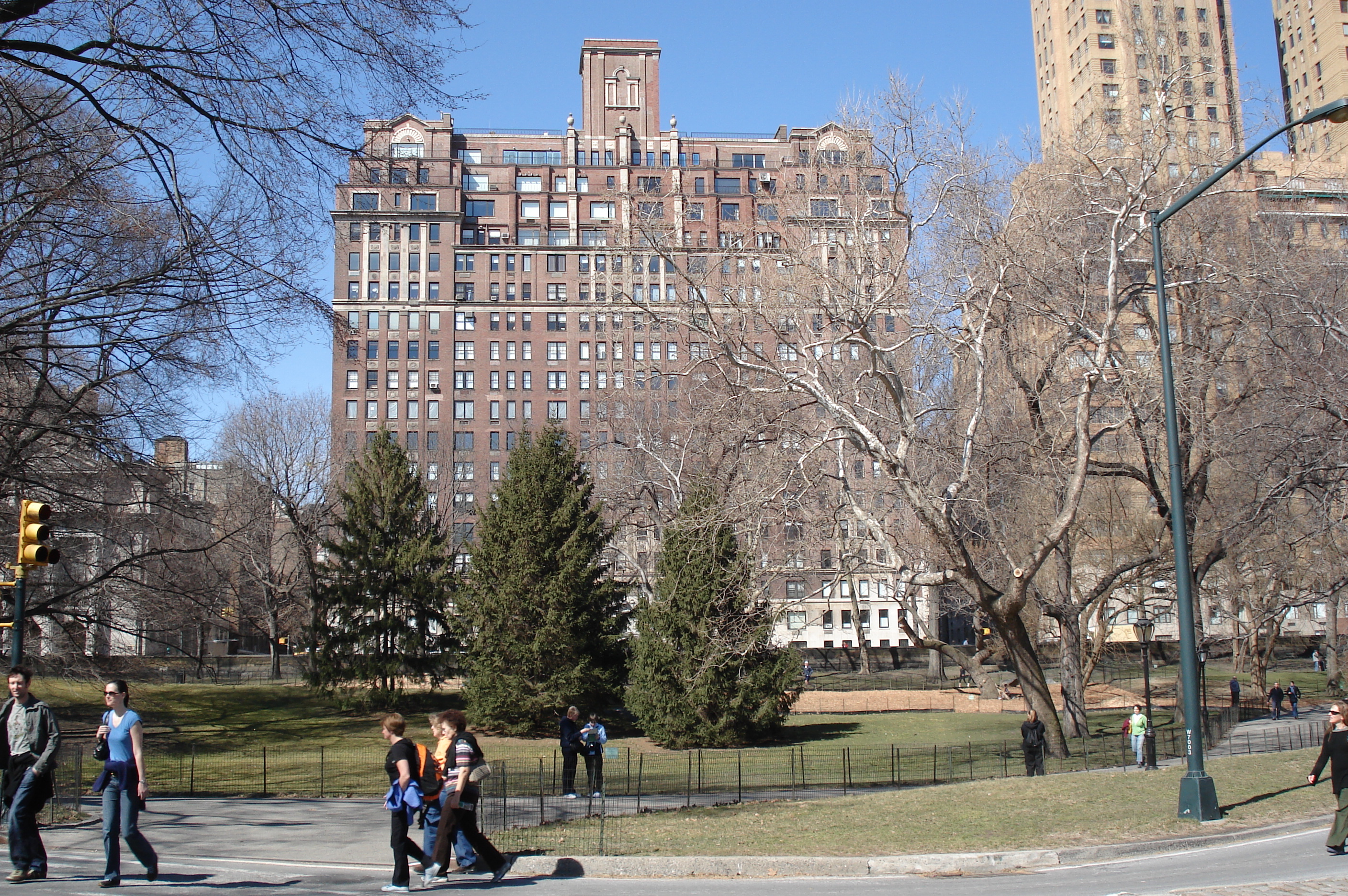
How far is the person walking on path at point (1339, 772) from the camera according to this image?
443 inches

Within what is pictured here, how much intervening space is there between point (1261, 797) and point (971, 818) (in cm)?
501

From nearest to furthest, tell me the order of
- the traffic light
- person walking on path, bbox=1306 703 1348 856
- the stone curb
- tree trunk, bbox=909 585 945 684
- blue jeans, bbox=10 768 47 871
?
blue jeans, bbox=10 768 47 871 → the stone curb → person walking on path, bbox=1306 703 1348 856 → the traffic light → tree trunk, bbox=909 585 945 684

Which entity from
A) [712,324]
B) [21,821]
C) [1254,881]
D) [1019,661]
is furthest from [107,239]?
[1019,661]

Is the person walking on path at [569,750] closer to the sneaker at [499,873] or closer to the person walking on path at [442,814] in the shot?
the person walking on path at [442,814]

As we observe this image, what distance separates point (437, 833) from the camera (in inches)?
397

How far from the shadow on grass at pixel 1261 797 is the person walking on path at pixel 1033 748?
556 cm

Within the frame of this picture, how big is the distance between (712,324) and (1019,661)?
31.8 feet

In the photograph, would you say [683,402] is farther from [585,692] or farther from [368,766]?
[368,766]

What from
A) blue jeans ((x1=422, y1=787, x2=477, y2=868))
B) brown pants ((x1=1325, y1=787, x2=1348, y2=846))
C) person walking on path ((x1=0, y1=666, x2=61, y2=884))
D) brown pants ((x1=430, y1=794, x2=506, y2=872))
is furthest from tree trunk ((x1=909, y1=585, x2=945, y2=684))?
person walking on path ((x1=0, y1=666, x2=61, y2=884))

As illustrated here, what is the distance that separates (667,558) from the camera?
104ft

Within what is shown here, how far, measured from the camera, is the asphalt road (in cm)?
995

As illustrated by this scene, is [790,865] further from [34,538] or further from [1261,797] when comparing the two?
[34,538]

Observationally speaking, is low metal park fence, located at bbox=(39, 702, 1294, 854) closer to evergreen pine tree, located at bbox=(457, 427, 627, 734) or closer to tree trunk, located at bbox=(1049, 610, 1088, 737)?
tree trunk, located at bbox=(1049, 610, 1088, 737)

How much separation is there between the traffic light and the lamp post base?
14215mm
